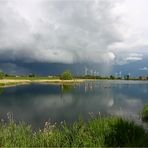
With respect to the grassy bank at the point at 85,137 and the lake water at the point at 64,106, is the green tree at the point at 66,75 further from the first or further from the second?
the grassy bank at the point at 85,137

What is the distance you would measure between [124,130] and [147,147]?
9.77 ft

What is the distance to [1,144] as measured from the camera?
36.6 ft

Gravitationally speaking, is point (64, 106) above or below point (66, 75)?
below

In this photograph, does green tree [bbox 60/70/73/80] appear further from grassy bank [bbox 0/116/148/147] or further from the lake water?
grassy bank [bbox 0/116/148/147]

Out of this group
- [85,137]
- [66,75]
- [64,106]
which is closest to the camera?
[85,137]

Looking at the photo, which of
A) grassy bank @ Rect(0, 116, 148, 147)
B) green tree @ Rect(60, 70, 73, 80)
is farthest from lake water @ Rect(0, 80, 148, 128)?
green tree @ Rect(60, 70, 73, 80)

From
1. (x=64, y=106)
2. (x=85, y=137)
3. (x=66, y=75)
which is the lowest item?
(x=64, y=106)

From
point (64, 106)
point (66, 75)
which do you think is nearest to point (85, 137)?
point (64, 106)

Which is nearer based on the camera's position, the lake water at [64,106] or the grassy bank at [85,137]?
the grassy bank at [85,137]

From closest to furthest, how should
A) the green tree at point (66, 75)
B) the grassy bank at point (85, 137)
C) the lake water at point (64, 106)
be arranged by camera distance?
the grassy bank at point (85, 137), the lake water at point (64, 106), the green tree at point (66, 75)

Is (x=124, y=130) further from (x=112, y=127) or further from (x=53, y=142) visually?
(x=53, y=142)

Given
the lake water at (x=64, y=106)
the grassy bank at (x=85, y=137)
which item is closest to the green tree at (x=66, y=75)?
the lake water at (x=64, y=106)

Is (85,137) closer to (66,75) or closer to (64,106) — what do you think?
(64,106)

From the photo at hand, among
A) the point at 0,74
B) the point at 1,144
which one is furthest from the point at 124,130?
the point at 0,74
